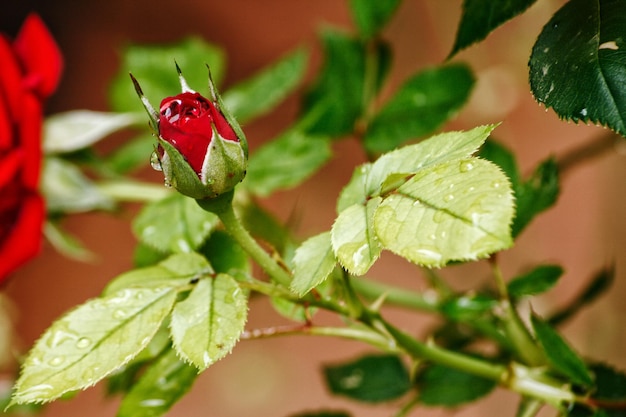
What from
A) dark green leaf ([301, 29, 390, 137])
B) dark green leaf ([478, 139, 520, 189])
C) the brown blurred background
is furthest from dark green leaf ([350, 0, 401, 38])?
the brown blurred background

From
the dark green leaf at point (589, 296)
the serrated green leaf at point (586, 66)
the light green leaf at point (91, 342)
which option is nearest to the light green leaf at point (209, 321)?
the light green leaf at point (91, 342)

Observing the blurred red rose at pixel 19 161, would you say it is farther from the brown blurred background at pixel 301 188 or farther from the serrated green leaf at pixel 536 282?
the brown blurred background at pixel 301 188

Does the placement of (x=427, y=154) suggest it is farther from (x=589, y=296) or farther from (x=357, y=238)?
(x=589, y=296)

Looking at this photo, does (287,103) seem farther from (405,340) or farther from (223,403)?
(405,340)

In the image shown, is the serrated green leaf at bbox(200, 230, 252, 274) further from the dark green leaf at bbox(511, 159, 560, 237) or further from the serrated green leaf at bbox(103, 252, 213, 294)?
the dark green leaf at bbox(511, 159, 560, 237)

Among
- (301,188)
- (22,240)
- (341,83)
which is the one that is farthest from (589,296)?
(301,188)

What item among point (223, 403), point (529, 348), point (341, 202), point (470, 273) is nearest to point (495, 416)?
point (470, 273)
